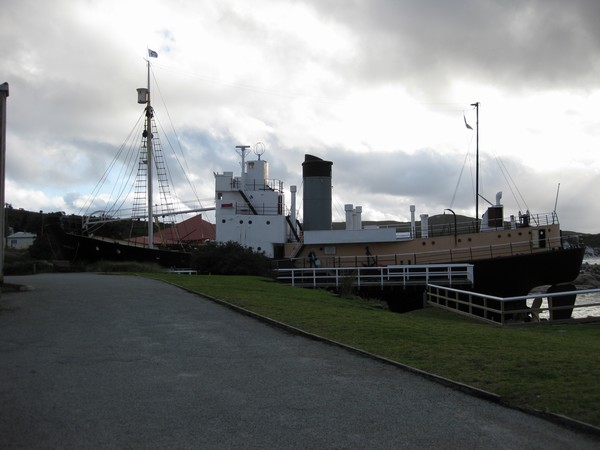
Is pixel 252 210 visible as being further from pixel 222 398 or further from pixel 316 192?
pixel 222 398

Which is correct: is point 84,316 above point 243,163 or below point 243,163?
below

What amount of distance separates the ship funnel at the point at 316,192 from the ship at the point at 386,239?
0.18 feet

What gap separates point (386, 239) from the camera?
29531 millimetres

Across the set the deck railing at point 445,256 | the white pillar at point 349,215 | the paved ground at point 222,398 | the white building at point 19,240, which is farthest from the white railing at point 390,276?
the white building at point 19,240

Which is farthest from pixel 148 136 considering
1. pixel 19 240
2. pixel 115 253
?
pixel 19 240

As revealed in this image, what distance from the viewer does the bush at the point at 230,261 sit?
1103 inches

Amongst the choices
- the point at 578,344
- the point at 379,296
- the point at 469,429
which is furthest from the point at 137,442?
the point at 379,296

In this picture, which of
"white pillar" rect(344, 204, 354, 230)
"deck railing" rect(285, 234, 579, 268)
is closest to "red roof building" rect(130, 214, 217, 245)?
"white pillar" rect(344, 204, 354, 230)

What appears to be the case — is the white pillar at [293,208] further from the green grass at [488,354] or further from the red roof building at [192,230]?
the green grass at [488,354]

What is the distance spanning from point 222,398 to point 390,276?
1958 centimetres

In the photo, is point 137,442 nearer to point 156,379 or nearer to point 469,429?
point 156,379

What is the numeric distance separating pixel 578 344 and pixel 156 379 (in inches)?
313

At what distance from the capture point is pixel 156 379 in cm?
723

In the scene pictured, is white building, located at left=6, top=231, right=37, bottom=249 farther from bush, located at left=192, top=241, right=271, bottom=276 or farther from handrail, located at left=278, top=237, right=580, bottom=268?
handrail, located at left=278, top=237, right=580, bottom=268
